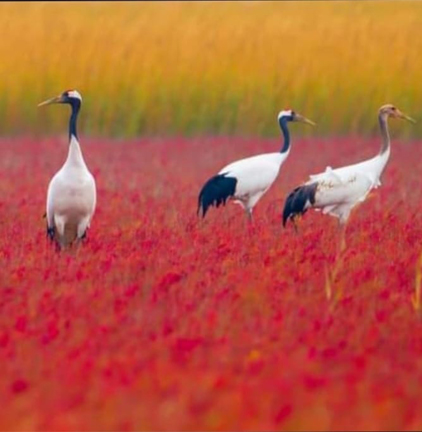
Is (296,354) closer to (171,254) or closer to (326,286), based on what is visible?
(326,286)

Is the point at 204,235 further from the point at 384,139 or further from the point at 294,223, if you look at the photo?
the point at 384,139

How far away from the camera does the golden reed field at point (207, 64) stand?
39.5 ft

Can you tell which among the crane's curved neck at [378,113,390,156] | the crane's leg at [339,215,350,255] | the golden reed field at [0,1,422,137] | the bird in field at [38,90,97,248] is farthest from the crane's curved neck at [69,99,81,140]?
the golden reed field at [0,1,422,137]

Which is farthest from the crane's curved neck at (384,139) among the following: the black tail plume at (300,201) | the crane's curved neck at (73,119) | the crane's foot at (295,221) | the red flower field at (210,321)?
the crane's curved neck at (73,119)

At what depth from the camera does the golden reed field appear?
39.5ft

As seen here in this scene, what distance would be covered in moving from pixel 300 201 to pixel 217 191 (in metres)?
0.81

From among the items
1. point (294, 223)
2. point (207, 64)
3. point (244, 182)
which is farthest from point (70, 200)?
point (207, 64)

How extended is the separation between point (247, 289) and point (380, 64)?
611 centimetres

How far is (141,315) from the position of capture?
6422 millimetres

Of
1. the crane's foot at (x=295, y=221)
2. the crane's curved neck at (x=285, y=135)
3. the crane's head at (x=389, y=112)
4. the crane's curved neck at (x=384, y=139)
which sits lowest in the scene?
the crane's foot at (x=295, y=221)

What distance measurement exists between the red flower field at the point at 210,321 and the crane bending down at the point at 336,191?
114 mm

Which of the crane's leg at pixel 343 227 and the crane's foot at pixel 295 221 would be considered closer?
the crane's leg at pixel 343 227

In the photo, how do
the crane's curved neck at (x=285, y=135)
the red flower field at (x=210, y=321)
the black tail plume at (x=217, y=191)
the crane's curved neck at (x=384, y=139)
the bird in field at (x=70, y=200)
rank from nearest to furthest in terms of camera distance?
the red flower field at (x=210, y=321)
the bird in field at (x=70, y=200)
the crane's curved neck at (x=384, y=139)
the black tail plume at (x=217, y=191)
the crane's curved neck at (x=285, y=135)

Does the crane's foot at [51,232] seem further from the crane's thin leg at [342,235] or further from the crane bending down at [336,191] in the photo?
the crane's thin leg at [342,235]
